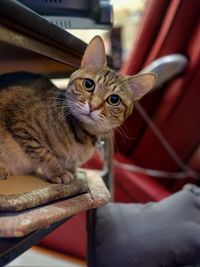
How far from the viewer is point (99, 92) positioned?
0.77m

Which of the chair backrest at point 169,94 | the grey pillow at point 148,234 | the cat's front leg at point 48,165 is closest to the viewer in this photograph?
the grey pillow at point 148,234

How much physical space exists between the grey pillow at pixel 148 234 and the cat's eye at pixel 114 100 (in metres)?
0.27

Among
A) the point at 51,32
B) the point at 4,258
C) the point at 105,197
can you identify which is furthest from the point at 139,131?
the point at 4,258

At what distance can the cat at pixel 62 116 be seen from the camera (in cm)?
78

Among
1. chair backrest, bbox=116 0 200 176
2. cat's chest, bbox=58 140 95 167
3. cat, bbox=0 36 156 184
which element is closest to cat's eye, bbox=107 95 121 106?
cat, bbox=0 36 156 184

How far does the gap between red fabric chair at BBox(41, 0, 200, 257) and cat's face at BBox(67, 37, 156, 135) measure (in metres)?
0.52

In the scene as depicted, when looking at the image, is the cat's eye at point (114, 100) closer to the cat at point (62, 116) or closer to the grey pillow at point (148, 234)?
the cat at point (62, 116)

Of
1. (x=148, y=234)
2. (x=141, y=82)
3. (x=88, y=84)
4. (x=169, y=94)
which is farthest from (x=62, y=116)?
(x=169, y=94)

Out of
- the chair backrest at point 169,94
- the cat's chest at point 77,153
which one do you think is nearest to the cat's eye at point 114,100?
the cat's chest at point 77,153

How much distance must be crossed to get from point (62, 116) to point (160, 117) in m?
0.70

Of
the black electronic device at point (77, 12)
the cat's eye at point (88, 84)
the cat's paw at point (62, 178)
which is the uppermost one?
the black electronic device at point (77, 12)

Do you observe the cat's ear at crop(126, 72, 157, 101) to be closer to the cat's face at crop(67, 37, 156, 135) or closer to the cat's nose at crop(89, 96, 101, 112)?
the cat's face at crop(67, 37, 156, 135)

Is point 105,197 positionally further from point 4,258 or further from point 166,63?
point 166,63

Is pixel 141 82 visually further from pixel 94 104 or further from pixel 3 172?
pixel 3 172
